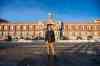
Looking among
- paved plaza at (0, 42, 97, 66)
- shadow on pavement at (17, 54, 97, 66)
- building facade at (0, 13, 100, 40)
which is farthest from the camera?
building facade at (0, 13, 100, 40)

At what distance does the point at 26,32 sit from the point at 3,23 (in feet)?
20.3

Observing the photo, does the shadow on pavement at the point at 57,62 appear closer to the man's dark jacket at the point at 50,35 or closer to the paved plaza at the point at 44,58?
the paved plaza at the point at 44,58

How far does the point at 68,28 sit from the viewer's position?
186 feet

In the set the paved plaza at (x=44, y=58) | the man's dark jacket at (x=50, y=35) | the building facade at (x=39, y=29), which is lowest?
the paved plaza at (x=44, y=58)

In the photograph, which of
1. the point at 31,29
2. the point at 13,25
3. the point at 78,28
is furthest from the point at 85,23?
the point at 13,25

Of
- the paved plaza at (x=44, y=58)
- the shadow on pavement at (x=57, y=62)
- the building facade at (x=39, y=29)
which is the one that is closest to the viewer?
the shadow on pavement at (x=57, y=62)

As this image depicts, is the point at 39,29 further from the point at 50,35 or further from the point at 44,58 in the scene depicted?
the point at 50,35

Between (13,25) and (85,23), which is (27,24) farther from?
(85,23)

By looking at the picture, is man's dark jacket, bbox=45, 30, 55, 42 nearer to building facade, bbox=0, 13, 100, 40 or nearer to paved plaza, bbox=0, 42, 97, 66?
paved plaza, bbox=0, 42, 97, 66

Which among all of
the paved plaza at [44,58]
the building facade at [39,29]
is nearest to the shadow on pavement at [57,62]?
the paved plaza at [44,58]

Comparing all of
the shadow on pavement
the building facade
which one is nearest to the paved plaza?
the shadow on pavement

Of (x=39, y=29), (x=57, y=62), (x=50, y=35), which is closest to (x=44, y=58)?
(x=57, y=62)

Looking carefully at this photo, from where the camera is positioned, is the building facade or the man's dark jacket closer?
the man's dark jacket

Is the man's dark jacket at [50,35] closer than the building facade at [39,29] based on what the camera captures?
Yes
